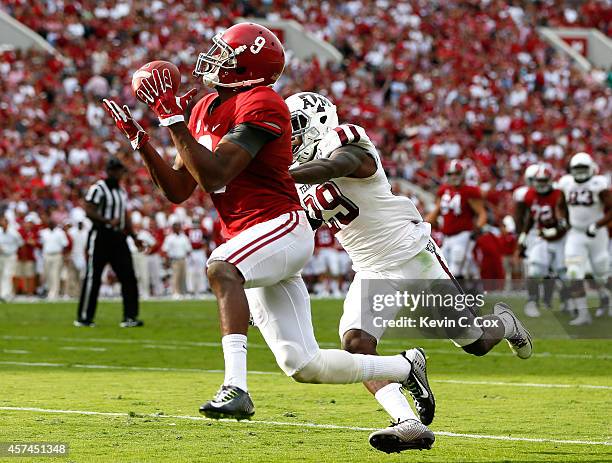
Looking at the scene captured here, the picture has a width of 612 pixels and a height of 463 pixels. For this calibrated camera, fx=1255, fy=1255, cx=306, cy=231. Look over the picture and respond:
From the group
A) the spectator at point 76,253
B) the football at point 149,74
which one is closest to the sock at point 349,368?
the football at point 149,74

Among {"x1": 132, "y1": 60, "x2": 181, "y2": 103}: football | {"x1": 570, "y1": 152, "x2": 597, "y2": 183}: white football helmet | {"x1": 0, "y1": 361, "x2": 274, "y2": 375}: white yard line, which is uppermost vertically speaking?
{"x1": 570, "y1": 152, "x2": 597, "y2": 183}: white football helmet

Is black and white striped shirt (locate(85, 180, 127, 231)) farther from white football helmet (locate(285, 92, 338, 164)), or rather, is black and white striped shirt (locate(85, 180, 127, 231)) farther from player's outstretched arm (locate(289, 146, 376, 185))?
player's outstretched arm (locate(289, 146, 376, 185))

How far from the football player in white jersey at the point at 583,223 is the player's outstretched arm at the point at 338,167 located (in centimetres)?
835

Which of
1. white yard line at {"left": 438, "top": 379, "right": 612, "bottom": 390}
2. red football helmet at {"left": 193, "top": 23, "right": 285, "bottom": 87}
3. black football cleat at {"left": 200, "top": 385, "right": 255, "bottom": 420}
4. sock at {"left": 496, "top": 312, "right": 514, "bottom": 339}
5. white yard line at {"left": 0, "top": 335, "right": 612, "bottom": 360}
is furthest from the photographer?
white yard line at {"left": 0, "top": 335, "right": 612, "bottom": 360}

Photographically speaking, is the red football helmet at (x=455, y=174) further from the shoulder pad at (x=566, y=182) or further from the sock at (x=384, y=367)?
the sock at (x=384, y=367)

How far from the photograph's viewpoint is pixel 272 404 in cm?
759

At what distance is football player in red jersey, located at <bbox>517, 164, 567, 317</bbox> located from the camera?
1504 cm

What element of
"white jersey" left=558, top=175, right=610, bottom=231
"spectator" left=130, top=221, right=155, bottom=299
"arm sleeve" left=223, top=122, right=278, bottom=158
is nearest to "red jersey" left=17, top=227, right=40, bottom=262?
"spectator" left=130, top=221, right=155, bottom=299

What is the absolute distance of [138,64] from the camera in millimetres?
26656

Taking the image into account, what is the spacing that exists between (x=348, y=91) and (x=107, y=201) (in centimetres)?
1632

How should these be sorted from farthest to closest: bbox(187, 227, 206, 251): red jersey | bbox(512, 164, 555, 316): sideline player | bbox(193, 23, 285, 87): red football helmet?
1. bbox(187, 227, 206, 251): red jersey
2. bbox(512, 164, 555, 316): sideline player
3. bbox(193, 23, 285, 87): red football helmet

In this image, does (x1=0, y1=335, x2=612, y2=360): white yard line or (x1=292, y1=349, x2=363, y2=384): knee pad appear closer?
(x1=292, y1=349, x2=363, y2=384): knee pad

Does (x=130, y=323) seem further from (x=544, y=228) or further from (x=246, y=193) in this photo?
(x=246, y=193)

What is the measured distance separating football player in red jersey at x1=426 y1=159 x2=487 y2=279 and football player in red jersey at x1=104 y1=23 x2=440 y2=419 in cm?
1032
